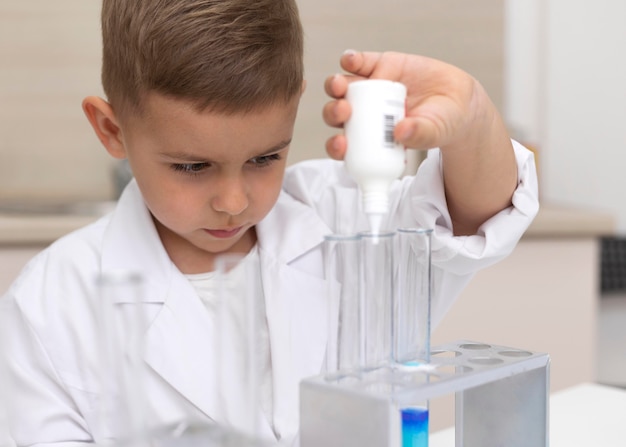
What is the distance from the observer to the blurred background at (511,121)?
1581 millimetres

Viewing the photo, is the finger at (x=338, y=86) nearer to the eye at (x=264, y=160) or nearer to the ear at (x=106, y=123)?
the eye at (x=264, y=160)

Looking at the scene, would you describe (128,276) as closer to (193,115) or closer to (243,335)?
(243,335)

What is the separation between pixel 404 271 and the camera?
1.74 feet

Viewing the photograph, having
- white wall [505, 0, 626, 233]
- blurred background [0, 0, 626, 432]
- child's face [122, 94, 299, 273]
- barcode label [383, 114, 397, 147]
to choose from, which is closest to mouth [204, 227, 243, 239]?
child's face [122, 94, 299, 273]

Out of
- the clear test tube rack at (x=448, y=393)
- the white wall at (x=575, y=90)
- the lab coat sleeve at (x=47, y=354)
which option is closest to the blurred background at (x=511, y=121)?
the white wall at (x=575, y=90)

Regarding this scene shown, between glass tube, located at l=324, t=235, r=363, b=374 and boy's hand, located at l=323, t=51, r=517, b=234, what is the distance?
7cm

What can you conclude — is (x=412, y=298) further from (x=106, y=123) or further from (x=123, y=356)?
(x=106, y=123)

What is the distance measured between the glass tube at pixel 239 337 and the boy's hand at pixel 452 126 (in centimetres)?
13

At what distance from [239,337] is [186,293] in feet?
A: 1.23

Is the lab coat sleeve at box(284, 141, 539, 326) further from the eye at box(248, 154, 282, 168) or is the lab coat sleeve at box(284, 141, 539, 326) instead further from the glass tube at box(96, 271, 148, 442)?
the glass tube at box(96, 271, 148, 442)

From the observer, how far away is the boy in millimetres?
690

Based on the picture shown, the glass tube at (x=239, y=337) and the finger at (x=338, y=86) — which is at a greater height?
the finger at (x=338, y=86)

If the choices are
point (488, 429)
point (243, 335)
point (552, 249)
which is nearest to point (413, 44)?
→ point (552, 249)

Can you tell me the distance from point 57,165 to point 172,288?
1.04 metres
